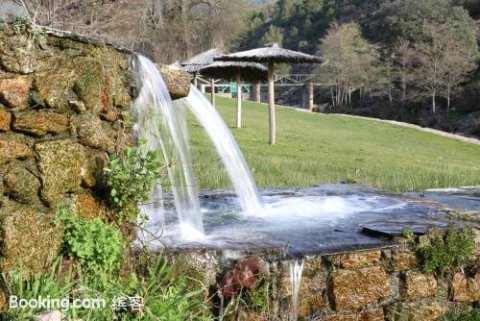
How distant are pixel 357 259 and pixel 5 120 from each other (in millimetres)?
2375

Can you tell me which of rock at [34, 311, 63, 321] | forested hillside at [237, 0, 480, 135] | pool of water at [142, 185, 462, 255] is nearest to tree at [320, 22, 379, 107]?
forested hillside at [237, 0, 480, 135]

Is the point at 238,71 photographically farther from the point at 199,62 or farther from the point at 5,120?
the point at 5,120

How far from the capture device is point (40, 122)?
328cm

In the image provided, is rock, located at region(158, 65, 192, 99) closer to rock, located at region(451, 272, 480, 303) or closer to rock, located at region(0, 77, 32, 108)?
rock, located at region(0, 77, 32, 108)

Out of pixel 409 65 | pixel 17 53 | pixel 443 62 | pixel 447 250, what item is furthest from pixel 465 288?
pixel 409 65

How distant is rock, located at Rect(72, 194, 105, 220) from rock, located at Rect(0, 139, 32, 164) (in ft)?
1.32

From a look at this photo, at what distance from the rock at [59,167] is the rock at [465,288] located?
286cm

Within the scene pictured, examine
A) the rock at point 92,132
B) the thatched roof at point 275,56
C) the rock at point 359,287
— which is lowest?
the rock at point 359,287

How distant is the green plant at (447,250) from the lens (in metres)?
4.34

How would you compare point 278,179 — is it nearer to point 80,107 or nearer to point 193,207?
point 193,207

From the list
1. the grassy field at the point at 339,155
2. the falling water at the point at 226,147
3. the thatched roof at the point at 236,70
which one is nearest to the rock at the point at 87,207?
the falling water at the point at 226,147

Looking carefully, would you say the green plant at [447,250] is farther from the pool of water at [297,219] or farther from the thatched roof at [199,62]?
the thatched roof at [199,62]

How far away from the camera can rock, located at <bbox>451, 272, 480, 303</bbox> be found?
4.51 meters

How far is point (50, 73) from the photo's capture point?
10.9ft
